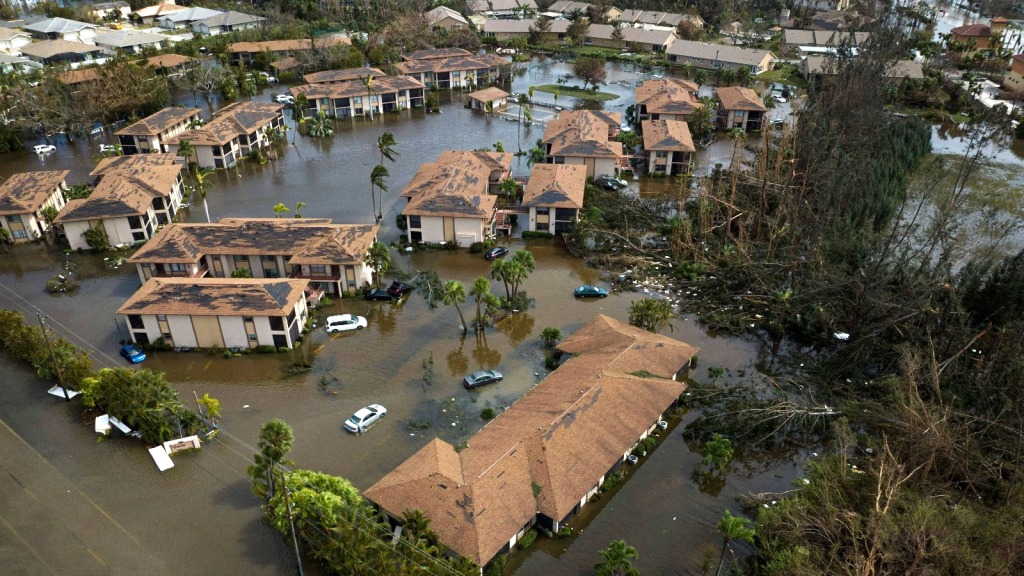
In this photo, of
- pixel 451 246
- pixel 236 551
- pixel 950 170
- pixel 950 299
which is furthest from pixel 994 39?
pixel 236 551

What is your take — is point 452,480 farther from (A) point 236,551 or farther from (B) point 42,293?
(B) point 42,293

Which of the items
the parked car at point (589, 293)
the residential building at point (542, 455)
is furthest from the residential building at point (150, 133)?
the residential building at point (542, 455)

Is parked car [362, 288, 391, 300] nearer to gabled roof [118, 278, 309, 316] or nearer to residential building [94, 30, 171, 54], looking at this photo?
gabled roof [118, 278, 309, 316]

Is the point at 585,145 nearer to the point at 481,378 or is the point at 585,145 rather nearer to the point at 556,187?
the point at 556,187

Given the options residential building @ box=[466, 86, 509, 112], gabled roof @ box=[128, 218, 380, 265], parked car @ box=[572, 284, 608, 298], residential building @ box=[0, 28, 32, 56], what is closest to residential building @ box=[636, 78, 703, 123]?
residential building @ box=[466, 86, 509, 112]

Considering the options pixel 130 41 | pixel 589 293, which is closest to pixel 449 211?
pixel 589 293

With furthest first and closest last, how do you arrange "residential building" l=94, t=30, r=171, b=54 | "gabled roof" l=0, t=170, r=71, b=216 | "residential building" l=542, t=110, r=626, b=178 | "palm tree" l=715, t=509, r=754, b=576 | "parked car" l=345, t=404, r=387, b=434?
"residential building" l=94, t=30, r=171, b=54 → "residential building" l=542, t=110, r=626, b=178 → "gabled roof" l=0, t=170, r=71, b=216 → "parked car" l=345, t=404, r=387, b=434 → "palm tree" l=715, t=509, r=754, b=576
